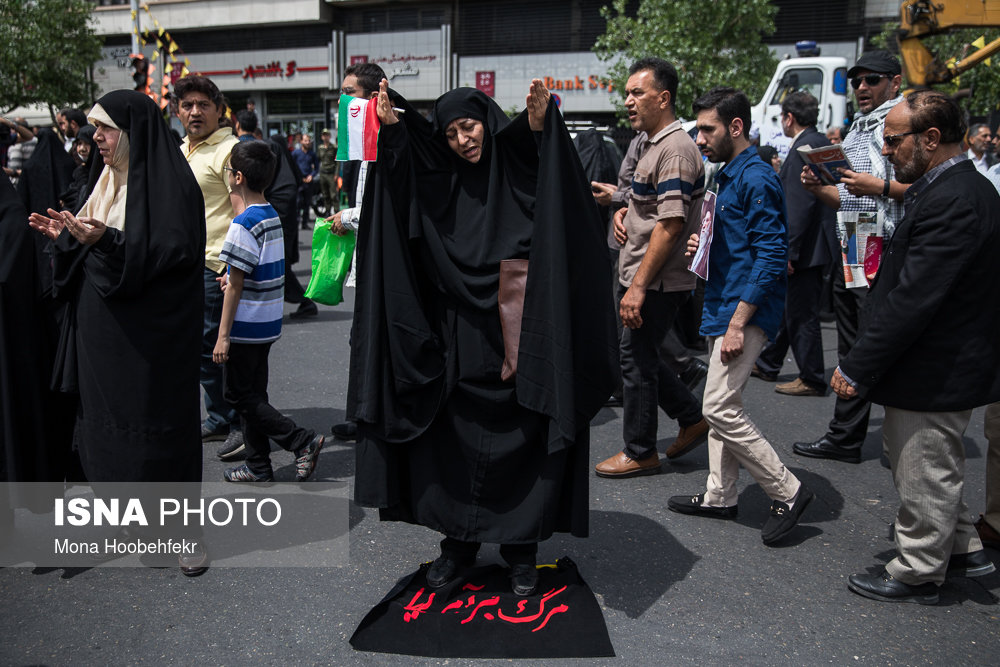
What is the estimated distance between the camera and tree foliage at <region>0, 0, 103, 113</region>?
84.2 feet

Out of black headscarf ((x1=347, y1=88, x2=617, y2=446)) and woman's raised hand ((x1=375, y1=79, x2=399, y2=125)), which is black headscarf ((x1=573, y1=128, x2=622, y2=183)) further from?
woman's raised hand ((x1=375, y1=79, x2=399, y2=125))

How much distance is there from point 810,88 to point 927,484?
42.7 ft

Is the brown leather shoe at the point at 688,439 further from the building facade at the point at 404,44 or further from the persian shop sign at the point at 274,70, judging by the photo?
the persian shop sign at the point at 274,70

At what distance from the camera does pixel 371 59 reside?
31.4 metres

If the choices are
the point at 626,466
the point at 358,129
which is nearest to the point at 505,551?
the point at 626,466

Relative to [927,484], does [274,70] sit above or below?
above

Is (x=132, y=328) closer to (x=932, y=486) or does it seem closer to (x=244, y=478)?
(x=244, y=478)

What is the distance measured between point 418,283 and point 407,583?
121 centimetres

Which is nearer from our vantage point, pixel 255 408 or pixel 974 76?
pixel 255 408


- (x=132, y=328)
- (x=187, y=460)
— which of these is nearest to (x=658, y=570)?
(x=187, y=460)

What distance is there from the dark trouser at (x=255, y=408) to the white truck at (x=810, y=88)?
11.8 meters

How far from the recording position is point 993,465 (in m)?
3.75

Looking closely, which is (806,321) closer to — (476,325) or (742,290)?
(742,290)

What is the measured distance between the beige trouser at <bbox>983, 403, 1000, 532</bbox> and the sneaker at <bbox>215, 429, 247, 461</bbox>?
3.92 meters
